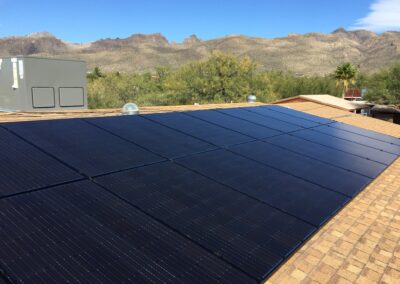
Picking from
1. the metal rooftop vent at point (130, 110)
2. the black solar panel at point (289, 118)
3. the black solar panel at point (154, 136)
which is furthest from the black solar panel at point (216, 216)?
the black solar panel at point (289, 118)

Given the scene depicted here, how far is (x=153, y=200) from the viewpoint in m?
5.28

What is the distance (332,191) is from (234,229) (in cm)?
347

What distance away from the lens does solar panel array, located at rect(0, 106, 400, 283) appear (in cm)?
379

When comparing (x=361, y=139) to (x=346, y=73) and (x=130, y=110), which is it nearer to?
(x=130, y=110)

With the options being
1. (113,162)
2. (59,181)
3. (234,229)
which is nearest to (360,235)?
(234,229)

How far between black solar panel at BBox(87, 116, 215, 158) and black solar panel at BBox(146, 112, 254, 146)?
1.51ft

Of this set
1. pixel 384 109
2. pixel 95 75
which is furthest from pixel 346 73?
pixel 95 75

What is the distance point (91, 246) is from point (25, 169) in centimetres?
219

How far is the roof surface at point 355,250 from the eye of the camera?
5250 mm

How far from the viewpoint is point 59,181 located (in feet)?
16.8

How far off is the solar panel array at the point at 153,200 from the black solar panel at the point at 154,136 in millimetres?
31

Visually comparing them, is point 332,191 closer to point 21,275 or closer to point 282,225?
point 282,225

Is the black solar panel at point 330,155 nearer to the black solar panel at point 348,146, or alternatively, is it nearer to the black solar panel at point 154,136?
the black solar panel at point 348,146

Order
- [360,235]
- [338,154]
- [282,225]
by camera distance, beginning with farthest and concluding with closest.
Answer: [338,154] → [360,235] → [282,225]
